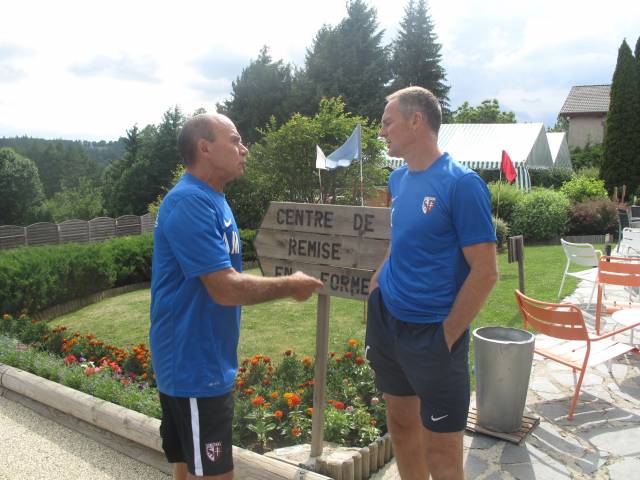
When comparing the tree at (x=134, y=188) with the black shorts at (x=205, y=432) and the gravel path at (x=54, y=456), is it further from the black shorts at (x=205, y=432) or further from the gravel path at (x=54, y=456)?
the black shorts at (x=205, y=432)

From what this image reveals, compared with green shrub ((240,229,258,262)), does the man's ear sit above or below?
above

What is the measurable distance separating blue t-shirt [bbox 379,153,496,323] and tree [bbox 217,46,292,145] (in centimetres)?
3525

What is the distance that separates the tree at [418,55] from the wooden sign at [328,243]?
3882 centimetres

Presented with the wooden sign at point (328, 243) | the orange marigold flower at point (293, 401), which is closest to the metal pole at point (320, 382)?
the wooden sign at point (328, 243)

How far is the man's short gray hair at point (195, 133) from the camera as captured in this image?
2084 millimetres

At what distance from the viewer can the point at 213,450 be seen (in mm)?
2051

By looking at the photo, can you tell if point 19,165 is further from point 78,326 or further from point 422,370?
point 422,370

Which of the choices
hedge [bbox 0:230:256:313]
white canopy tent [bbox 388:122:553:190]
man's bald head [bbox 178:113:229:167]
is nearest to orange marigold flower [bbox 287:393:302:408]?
man's bald head [bbox 178:113:229:167]

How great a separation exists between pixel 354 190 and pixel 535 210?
547 cm

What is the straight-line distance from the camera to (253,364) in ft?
14.5

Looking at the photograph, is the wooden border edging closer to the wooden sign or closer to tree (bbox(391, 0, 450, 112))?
the wooden sign

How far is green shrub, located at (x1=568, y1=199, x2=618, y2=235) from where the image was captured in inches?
615

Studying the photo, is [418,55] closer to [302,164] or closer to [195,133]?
[302,164]

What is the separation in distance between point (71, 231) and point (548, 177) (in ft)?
77.5
